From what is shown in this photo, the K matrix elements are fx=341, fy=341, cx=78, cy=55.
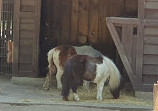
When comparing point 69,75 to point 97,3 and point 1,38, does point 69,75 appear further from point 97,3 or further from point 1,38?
point 1,38

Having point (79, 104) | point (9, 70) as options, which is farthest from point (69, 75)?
point (9, 70)

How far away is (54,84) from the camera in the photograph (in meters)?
10.0

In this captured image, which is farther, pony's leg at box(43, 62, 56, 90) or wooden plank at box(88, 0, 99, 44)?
wooden plank at box(88, 0, 99, 44)

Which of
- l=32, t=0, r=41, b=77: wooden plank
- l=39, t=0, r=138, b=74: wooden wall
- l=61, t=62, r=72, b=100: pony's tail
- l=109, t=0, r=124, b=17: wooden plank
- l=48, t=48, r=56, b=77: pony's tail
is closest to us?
l=61, t=62, r=72, b=100: pony's tail

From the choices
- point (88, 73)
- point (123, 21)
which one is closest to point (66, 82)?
point (88, 73)

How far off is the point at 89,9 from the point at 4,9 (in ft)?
9.72

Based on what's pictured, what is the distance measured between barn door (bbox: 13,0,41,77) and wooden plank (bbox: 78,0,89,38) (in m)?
1.75

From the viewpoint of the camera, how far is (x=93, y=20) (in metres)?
11.0

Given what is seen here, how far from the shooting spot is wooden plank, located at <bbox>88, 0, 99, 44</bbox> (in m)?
11.0

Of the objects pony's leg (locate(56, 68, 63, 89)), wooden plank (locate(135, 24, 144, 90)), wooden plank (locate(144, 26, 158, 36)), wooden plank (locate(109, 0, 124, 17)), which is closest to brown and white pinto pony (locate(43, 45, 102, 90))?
pony's leg (locate(56, 68, 63, 89))

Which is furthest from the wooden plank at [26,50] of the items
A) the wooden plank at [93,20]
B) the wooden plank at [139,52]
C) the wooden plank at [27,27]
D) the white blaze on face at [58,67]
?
the wooden plank at [139,52]

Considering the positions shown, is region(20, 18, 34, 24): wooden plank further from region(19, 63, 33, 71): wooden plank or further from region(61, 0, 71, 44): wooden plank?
region(61, 0, 71, 44): wooden plank

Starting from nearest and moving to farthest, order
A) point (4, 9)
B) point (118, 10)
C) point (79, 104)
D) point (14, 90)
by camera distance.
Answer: point (79, 104) → point (14, 90) → point (118, 10) → point (4, 9)

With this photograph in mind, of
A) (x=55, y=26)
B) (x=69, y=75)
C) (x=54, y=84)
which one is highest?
(x=55, y=26)
